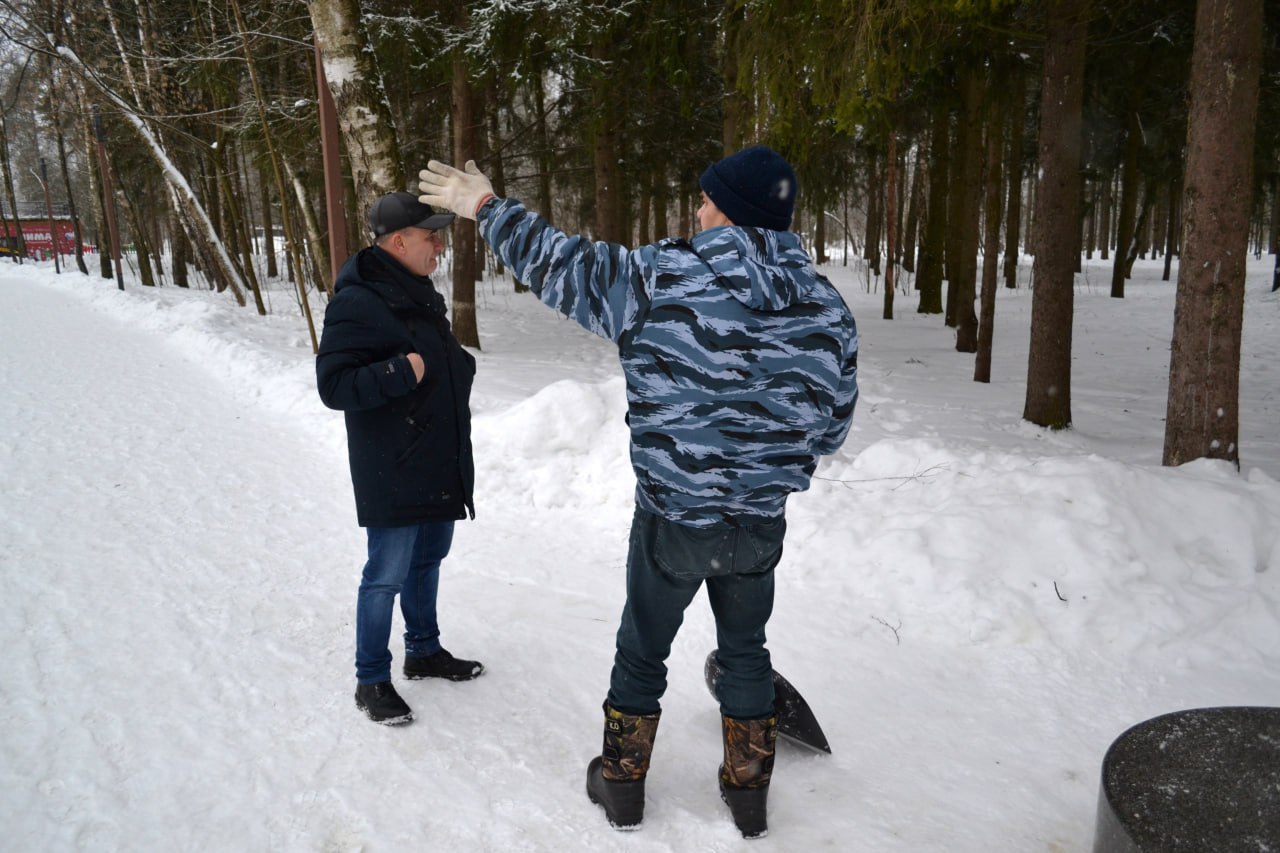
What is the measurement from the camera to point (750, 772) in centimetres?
249

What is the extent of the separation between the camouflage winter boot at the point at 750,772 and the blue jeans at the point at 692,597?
5cm

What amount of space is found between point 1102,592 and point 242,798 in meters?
3.77

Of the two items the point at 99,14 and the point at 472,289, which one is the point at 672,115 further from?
the point at 99,14

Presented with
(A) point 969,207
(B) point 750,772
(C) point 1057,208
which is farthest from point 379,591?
(A) point 969,207

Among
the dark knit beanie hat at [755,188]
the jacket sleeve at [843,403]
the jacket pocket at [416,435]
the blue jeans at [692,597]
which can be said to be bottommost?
the blue jeans at [692,597]

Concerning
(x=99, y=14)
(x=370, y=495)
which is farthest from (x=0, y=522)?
(x=99, y=14)

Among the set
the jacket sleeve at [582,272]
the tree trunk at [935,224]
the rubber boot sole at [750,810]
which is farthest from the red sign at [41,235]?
the rubber boot sole at [750,810]

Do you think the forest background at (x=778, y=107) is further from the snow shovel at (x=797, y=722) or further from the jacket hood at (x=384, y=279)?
the snow shovel at (x=797, y=722)

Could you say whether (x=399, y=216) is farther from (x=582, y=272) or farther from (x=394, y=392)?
(x=582, y=272)

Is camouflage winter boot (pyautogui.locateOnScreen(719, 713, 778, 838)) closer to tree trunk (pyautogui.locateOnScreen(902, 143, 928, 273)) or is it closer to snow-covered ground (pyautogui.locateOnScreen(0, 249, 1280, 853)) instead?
snow-covered ground (pyautogui.locateOnScreen(0, 249, 1280, 853))

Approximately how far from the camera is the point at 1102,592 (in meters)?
3.78

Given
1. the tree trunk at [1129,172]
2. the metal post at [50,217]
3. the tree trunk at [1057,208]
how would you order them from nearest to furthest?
the tree trunk at [1057,208] < the tree trunk at [1129,172] < the metal post at [50,217]

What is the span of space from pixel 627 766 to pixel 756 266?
1612 mm

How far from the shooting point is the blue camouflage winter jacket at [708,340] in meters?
2.10
